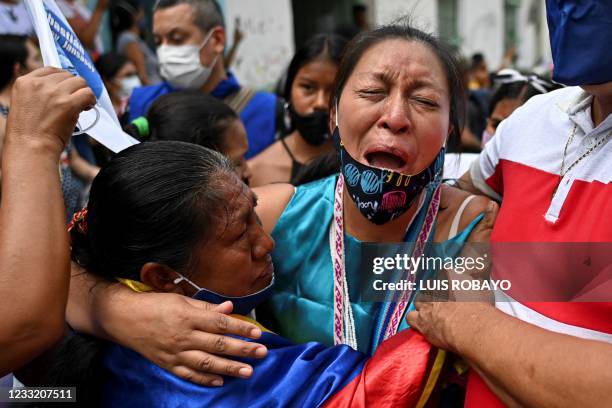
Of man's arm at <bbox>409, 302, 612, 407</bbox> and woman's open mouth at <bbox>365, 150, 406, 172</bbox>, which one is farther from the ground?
woman's open mouth at <bbox>365, 150, 406, 172</bbox>

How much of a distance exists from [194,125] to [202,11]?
6.12ft

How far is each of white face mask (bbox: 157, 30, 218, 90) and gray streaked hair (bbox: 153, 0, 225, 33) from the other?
143mm

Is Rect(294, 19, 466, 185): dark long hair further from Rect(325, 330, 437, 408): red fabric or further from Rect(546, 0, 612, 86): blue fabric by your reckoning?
Rect(325, 330, 437, 408): red fabric

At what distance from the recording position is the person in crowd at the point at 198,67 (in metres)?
4.24

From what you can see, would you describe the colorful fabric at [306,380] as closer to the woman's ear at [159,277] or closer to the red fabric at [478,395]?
the red fabric at [478,395]

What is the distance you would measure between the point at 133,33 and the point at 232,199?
21.1 feet

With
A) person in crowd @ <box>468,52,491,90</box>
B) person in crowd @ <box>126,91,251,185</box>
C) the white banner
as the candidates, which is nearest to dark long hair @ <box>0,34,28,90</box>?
person in crowd @ <box>126,91,251,185</box>

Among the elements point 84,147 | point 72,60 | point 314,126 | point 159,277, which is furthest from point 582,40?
point 84,147

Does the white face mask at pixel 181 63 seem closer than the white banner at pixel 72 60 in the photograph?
No

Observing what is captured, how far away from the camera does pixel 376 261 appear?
7.06 feet

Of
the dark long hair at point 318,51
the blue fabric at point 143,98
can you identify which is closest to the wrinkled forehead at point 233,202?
the dark long hair at point 318,51

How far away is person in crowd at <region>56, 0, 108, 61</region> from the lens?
21.1ft

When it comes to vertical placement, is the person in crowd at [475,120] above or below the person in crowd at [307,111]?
below

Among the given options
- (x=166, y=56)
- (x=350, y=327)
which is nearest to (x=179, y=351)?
(x=350, y=327)
